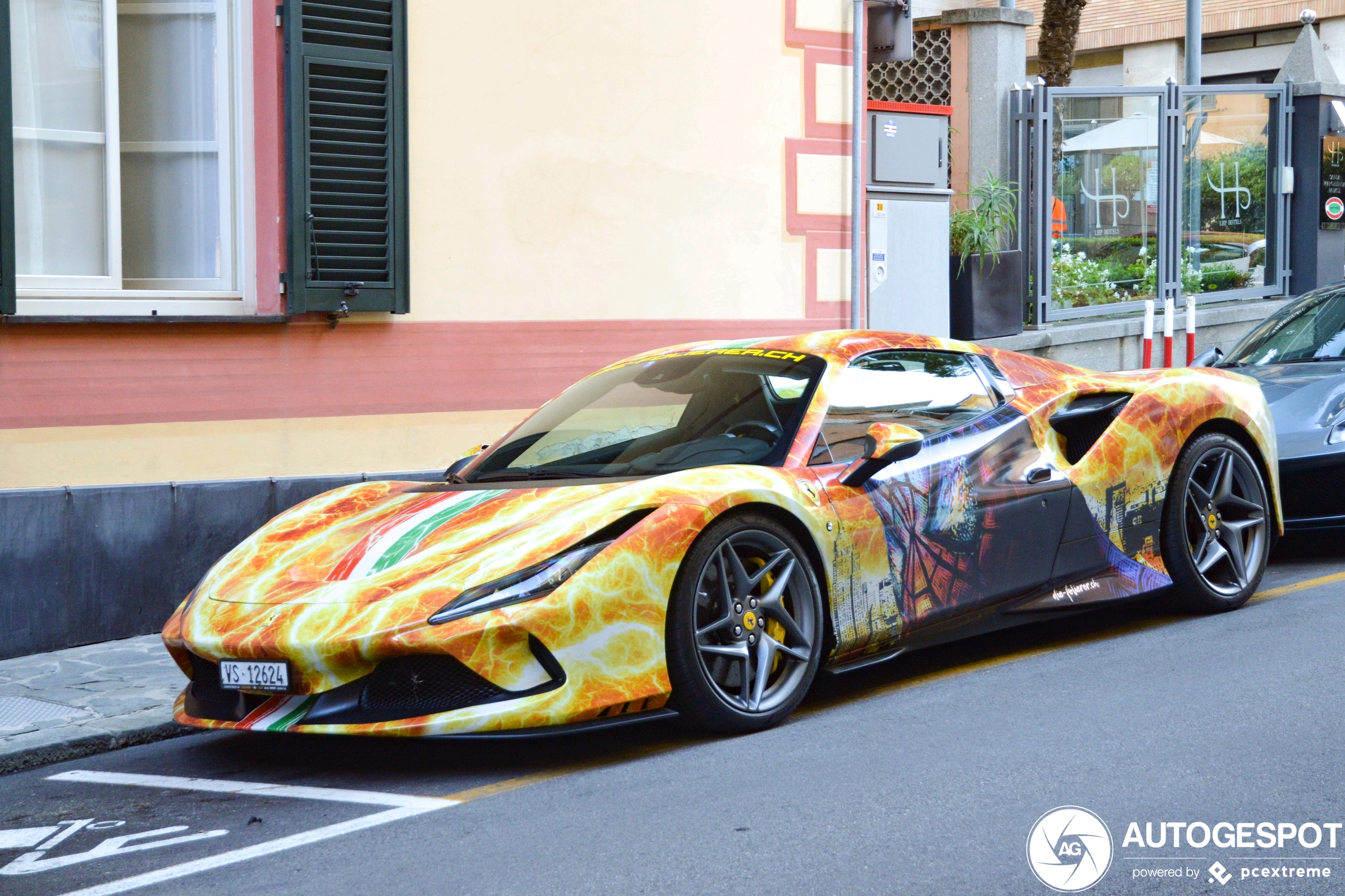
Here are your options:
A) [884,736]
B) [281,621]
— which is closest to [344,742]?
[281,621]

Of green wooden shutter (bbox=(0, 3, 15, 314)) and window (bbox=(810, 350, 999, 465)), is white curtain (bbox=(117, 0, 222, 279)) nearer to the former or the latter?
green wooden shutter (bbox=(0, 3, 15, 314))

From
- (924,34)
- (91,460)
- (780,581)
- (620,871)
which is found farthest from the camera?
(924,34)

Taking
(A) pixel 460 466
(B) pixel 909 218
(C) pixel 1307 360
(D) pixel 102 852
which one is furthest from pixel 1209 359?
(D) pixel 102 852

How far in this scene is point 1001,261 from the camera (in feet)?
43.9

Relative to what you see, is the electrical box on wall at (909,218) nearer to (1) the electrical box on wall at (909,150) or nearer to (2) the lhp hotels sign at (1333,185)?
(1) the electrical box on wall at (909,150)

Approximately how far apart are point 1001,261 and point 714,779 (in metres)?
9.61

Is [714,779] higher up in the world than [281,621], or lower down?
lower down

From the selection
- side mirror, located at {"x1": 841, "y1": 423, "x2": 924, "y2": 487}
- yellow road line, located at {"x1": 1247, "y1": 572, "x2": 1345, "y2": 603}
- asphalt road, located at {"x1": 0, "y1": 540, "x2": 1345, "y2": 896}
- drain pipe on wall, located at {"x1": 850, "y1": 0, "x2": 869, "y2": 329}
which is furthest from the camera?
drain pipe on wall, located at {"x1": 850, "y1": 0, "x2": 869, "y2": 329}

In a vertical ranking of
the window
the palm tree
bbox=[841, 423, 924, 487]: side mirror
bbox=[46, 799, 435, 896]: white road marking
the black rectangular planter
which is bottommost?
bbox=[46, 799, 435, 896]: white road marking

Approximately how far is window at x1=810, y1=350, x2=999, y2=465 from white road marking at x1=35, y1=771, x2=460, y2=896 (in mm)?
1852

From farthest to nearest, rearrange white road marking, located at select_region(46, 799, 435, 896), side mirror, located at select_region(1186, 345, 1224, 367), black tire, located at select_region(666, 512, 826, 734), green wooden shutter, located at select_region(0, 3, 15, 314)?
side mirror, located at select_region(1186, 345, 1224, 367) < green wooden shutter, located at select_region(0, 3, 15, 314) < black tire, located at select_region(666, 512, 826, 734) < white road marking, located at select_region(46, 799, 435, 896)

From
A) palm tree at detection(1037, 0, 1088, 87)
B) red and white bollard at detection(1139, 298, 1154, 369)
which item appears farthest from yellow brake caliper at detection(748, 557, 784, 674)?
palm tree at detection(1037, 0, 1088, 87)

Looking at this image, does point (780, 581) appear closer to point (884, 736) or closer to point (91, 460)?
point (884, 736)

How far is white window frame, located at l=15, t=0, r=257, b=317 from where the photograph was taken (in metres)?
8.12
